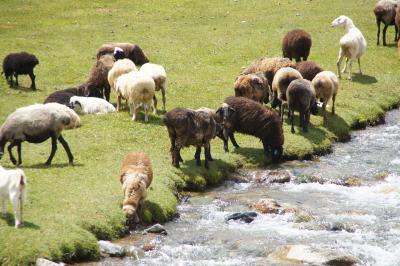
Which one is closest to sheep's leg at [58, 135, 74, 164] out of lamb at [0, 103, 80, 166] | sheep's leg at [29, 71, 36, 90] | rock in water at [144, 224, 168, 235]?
lamb at [0, 103, 80, 166]

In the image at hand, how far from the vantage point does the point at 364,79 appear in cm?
3225

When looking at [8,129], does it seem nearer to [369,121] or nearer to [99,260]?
[99,260]

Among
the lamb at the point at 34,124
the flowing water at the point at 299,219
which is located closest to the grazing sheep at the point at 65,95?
the lamb at the point at 34,124

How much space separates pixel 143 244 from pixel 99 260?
1207 mm

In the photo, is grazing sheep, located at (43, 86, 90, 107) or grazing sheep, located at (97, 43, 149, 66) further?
grazing sheep, located at (97, 43, 149, 66)

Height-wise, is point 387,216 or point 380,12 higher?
point 380,12

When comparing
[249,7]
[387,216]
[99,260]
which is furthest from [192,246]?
[249,7]

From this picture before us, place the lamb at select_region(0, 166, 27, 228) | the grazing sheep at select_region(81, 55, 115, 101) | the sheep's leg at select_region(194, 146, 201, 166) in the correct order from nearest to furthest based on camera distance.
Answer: the lamb at select_region(0, 166, 27, 228), the sheep's leg at select_region(194, 146, 201, 166), the grazing sheep at select_region(81, 55, 115, 101)

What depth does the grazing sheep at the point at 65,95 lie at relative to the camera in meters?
25.8

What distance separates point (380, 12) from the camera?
123 feet

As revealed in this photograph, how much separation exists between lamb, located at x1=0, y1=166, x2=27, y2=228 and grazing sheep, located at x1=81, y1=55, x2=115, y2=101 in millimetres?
12354

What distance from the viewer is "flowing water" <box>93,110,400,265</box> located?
15.9 meters

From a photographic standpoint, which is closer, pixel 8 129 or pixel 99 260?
pixel 99 260

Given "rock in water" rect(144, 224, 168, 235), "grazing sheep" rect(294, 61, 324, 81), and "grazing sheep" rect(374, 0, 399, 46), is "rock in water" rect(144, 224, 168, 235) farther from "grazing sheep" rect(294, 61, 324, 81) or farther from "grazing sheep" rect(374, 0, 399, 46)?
"grazing sheep" rect(374, 0, 399, 46)
